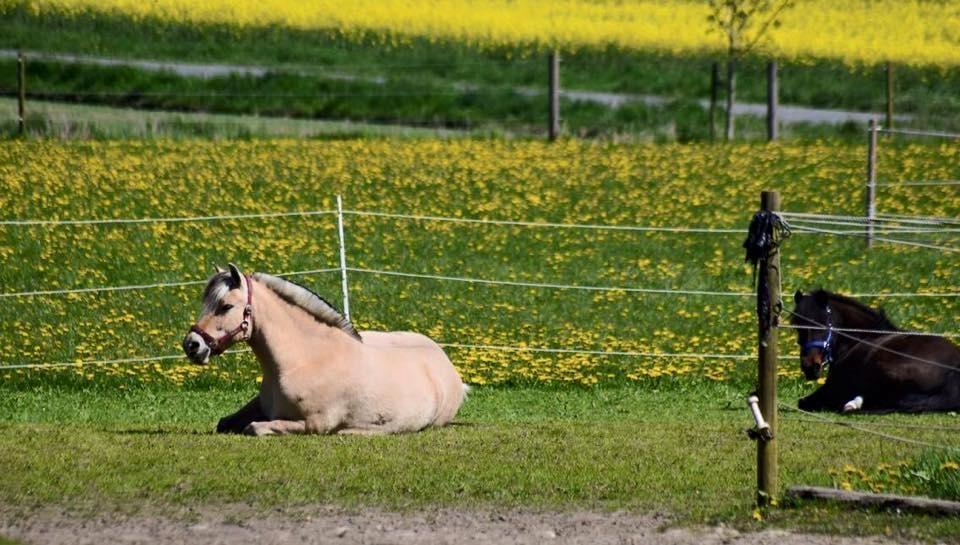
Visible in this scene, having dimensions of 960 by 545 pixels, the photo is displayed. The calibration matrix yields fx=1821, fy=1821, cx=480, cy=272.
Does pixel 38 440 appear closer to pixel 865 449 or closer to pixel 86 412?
pixel 86 412

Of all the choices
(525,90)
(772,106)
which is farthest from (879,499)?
(525,90)

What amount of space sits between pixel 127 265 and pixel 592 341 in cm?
598

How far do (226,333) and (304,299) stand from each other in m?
0.70

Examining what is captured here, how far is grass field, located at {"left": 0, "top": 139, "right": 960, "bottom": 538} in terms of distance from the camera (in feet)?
36.2

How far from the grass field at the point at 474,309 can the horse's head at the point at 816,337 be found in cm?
64

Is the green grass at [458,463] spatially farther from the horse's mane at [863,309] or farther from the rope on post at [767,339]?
the horse's mane at [863,309]

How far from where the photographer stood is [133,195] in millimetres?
25047

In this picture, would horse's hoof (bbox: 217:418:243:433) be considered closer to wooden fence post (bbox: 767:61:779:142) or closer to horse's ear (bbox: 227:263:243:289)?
horse's ear (bbox: 227:263:243:289)

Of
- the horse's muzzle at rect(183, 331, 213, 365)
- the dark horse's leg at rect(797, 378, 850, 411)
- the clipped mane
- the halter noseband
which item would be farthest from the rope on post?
the dark horse's leg at rect(797, 378, 850, 411)

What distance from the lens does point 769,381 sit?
10.1m

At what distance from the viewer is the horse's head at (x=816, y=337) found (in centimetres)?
1449

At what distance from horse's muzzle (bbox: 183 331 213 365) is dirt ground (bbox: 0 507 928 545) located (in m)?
2.67

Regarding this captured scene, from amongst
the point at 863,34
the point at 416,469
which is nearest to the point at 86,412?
the point at 416,469

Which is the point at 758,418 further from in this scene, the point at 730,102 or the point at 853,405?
the point at 730,102
